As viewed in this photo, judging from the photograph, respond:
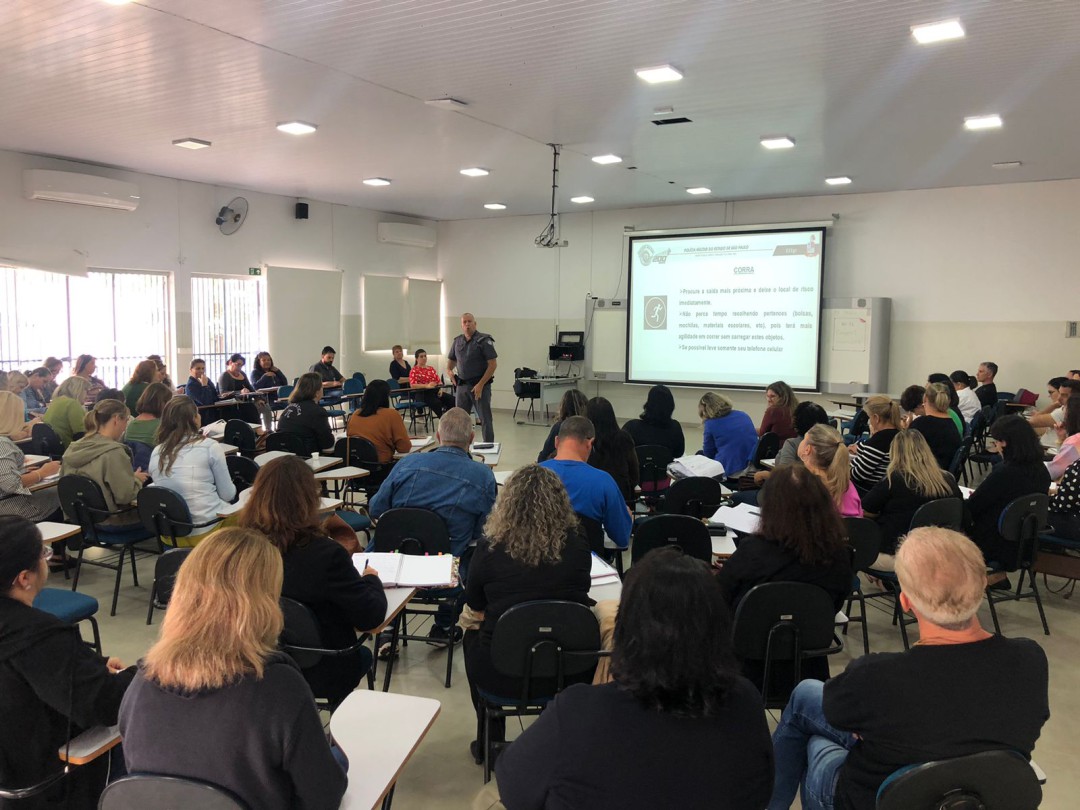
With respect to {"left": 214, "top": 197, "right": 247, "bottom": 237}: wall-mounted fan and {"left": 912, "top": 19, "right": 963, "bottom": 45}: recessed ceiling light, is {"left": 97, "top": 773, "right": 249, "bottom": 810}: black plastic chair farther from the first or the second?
{"left": 214, "top": 197, "right": 247, "bottom": 237}: wall-mounted fan

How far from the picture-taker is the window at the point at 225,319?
420 inches

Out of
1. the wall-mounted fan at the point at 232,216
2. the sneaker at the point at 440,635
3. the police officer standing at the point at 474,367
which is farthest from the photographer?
the wall-mounted fan at the point at 232,216

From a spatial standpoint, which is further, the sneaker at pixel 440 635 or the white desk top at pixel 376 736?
the sneaker at pixel 440 635

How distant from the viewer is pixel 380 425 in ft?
19.4

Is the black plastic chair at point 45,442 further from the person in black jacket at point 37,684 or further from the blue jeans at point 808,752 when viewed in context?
the blue jeans at point 808,752

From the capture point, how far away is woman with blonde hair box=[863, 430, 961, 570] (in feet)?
14.1

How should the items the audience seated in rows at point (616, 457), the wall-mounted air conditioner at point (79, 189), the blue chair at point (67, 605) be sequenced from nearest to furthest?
the blue chair at point (67, 605), the audience seated in rows at point (616, 457), the wall-mounted air conditioner at point (79, 189)

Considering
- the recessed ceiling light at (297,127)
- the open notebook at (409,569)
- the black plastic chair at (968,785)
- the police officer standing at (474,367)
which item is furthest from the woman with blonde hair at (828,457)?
the police officer standing at (474,367)

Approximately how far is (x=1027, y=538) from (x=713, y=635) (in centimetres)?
367

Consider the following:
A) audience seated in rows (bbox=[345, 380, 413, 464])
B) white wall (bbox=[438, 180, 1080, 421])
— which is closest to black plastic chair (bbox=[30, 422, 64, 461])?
audience seated in rows (bbox=[345, 380, 413, 464])

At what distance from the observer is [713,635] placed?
1570 mm

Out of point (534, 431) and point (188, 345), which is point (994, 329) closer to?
point (534, 431)

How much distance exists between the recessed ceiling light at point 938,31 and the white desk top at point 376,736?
4512 millimetres

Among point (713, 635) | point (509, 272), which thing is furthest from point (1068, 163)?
point (713, 635)
